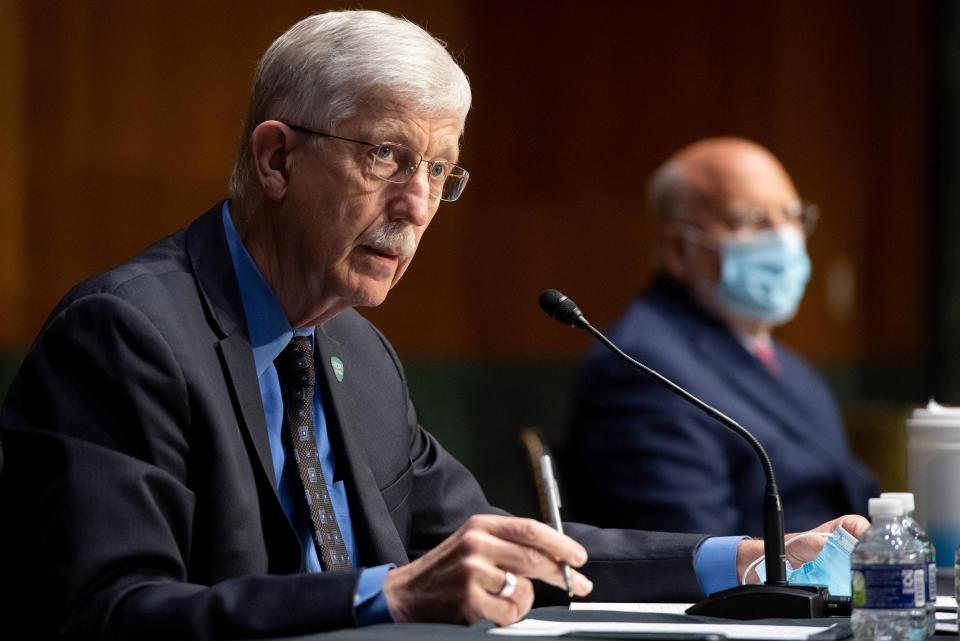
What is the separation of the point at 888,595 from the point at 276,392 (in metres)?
0.93

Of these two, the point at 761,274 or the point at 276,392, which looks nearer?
the point at 276,392

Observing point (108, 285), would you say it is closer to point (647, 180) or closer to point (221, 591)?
point (221, 591)

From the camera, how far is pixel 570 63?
5.50 meters

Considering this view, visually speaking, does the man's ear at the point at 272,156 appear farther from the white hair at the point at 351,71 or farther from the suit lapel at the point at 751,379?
the suit lapel at the point at 751,379

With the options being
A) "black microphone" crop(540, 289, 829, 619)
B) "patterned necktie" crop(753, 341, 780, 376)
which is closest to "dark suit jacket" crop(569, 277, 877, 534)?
"patterned necktie" crop(753, 341, 780, 376)

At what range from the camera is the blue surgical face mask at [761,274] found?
4391mm

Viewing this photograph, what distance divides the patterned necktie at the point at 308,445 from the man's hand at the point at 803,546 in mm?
577

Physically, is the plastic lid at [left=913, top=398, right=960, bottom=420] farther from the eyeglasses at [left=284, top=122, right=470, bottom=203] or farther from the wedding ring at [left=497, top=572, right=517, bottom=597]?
the wedding ring at [left=497, top=572, right=517, bottom=597]

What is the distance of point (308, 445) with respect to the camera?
82.4 inches

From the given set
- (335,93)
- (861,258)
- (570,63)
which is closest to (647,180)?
(570,63)

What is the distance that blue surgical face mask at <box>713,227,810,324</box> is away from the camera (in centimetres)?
439

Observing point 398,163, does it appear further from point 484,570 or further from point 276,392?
point 484,570

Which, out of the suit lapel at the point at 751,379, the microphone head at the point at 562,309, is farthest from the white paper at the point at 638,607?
the suit lapel at the point at 751,379

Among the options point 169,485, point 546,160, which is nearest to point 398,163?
point 169,485
